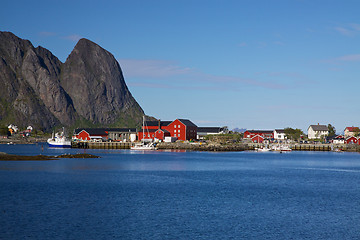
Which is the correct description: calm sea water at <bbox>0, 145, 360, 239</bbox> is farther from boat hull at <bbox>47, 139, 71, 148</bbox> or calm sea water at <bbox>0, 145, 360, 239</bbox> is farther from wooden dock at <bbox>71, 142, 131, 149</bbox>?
wooden dock at <bbox>71, 142, 131, 149</bbox>

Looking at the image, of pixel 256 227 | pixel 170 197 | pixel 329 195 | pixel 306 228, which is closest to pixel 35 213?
pixel 170 197

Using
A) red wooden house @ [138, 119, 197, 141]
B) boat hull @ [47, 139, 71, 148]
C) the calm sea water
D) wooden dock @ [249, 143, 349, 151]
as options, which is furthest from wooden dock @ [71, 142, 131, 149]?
the calm sea water

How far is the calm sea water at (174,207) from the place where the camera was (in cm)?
3162

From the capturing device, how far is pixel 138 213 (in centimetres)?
3784

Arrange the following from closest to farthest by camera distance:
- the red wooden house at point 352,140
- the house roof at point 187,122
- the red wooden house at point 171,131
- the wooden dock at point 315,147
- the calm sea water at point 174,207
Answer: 1. the calm sea water at point 174,207
2. the wooden dock at point 315,147
3. the red wooden house at point 171,131
4. the red wooden house at point 352,140
5. the house roof at point 187,122

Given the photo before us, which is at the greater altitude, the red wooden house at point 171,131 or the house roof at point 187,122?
the house roof at point 187,122

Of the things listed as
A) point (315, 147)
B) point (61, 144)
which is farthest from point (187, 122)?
point (61, 144)

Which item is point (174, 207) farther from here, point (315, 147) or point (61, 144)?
point (315, 147)

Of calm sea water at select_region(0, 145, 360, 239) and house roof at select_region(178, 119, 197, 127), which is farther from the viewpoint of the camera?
house roof at select_region(178, 119, 197, 127)

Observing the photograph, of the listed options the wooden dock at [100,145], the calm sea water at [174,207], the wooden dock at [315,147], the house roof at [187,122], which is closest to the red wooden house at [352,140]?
the wooden dock at [315,147]

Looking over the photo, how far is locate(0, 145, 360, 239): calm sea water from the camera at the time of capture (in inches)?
1245

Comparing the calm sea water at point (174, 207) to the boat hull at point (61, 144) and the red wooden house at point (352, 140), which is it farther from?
the red wooden house at point (352, 140)

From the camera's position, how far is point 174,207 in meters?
41.0

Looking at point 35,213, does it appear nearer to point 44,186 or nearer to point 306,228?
point 44,186
